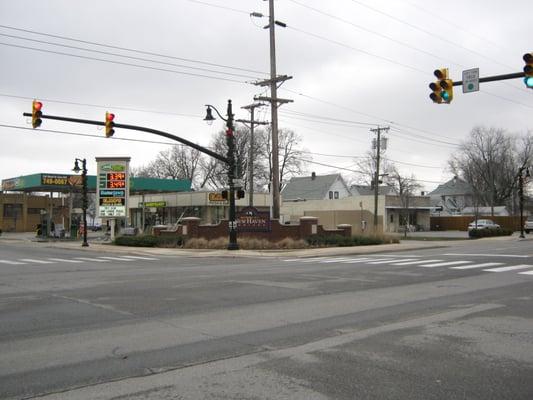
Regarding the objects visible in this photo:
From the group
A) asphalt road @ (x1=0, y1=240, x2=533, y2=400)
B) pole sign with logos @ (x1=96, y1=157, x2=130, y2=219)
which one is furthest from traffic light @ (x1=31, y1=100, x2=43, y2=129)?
pole sign with logos @ (x1=96, y1=157, x2=130, y2=219)

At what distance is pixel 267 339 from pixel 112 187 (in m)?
35.1

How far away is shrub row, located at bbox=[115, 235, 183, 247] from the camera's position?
3462 centimetres

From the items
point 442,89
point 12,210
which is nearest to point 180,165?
point 12,210

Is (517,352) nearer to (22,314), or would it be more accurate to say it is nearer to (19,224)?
(22,314)

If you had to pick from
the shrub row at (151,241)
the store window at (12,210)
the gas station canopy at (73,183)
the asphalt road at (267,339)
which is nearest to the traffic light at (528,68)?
the asphalt road at (267,339)

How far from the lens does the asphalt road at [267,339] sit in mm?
5645

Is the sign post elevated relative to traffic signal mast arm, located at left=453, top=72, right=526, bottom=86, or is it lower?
lower

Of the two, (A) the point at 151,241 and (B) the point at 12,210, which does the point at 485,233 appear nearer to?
(A) the point at 151,241

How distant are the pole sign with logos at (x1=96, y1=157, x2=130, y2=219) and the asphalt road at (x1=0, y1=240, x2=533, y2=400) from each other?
85.5 feet

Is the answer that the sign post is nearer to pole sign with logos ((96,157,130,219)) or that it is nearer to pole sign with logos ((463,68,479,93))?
pole sign with logos ((96,157,130,219))

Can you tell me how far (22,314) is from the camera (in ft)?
32.1

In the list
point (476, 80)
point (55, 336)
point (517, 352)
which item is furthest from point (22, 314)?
point (476, 80)

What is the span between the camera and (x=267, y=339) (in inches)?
308

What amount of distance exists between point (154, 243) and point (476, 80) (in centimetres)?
2375
